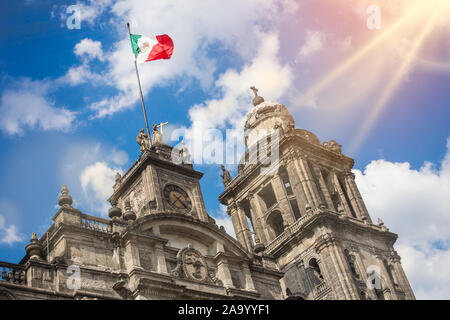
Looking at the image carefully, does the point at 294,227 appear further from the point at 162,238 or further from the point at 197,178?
the point at 162,238

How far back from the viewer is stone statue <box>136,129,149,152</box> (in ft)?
121

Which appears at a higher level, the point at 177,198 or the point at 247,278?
the point at 177,198

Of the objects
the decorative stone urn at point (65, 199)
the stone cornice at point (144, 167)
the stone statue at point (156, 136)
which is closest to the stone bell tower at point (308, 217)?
the stone cornice at point (144, 167)

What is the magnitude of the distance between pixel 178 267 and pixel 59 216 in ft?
20.7

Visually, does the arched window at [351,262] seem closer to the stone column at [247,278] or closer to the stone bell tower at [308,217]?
the stone bell tower at [308,217]

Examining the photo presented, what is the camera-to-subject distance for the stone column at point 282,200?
1783 inches

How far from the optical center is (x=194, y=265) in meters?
30.9

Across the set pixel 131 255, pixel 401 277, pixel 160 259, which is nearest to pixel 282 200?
pixel 401 277

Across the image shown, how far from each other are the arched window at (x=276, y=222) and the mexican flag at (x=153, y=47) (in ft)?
55.9

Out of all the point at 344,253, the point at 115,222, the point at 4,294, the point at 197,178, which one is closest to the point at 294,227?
the point at 344,253

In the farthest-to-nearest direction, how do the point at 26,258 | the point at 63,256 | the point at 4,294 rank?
the point at 26,258 < the point at 63,256 < the point at 4,294

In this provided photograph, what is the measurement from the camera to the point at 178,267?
30.1 metres

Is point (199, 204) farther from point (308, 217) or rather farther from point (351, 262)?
point (351, 262)

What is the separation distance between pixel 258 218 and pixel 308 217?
20.0ft
